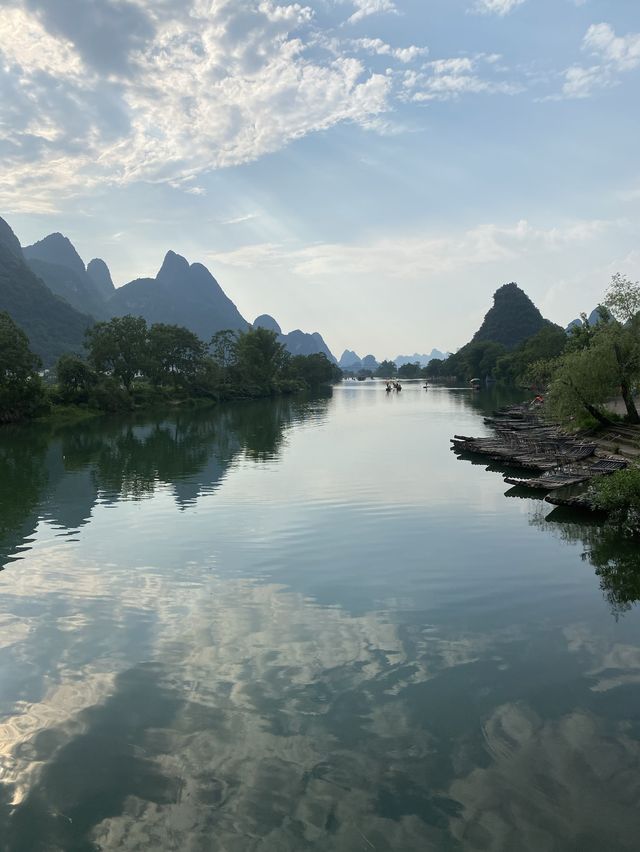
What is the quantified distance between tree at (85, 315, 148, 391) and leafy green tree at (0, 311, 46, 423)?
2906cm

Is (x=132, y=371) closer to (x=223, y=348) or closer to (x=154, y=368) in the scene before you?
(x=154, y=368)

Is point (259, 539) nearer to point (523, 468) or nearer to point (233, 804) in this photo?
point (233, 804)

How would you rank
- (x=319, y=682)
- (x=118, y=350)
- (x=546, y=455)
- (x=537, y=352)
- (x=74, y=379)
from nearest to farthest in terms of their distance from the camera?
(x=319, y=682), (x=546, y=455), (x=74, y=379), (x=118, y=350), (x=537, y=352)

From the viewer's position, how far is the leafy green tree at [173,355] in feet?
394

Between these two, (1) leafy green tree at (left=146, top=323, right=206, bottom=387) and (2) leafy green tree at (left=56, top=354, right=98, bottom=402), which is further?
(1) leafy green tree at (left=146, top=323, right=206, bottom=387)

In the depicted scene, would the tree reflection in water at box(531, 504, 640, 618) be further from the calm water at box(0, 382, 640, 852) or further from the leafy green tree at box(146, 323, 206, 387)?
the leafy green tree at box(146, 323, 206, 387)

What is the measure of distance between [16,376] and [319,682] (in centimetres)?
7652

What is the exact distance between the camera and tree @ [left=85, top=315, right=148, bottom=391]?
4279 inches

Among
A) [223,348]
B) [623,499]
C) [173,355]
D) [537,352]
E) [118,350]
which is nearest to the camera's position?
[623,499]

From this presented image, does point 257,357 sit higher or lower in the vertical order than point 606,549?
higher

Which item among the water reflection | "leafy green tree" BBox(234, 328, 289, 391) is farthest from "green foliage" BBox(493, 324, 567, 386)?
the water reflection

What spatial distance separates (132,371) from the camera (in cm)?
11194

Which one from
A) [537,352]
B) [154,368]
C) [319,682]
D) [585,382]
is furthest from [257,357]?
[319,682]

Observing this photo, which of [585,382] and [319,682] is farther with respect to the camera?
[585,382]
